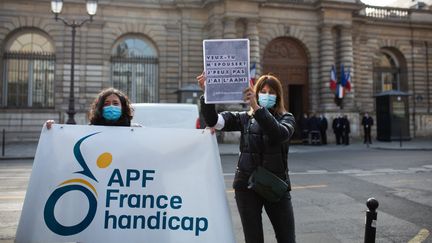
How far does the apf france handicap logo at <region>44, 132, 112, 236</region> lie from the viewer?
11.3ft

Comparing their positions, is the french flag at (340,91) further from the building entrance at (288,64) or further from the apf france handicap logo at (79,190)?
the apf france handicap logo at (79,190)

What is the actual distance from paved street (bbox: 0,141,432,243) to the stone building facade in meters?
12.7

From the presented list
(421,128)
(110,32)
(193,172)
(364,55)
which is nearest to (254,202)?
(193,172)

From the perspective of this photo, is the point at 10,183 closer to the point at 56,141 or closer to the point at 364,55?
the point at 56,141

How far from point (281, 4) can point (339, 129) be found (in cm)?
929

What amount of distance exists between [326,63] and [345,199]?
2084 centimetres

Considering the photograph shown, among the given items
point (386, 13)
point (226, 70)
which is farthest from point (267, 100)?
point (386, 13)

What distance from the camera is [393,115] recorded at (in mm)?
26641

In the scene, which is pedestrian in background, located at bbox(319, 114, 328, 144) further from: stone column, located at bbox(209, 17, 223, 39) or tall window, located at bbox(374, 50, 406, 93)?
tall window, located at bbox(374, 50, 406, 93)

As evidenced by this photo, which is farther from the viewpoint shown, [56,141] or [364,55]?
[364,55]

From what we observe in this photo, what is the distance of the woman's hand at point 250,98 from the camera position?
128 inches

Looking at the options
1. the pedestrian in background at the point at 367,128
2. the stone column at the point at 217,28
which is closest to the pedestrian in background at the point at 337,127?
the pedestrian in background at the point at 367,128

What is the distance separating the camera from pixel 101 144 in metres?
3.66

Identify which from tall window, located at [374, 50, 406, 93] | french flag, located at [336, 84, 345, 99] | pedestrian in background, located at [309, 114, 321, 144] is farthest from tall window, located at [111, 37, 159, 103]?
tall window, located at [374, 50, 406, 93]
